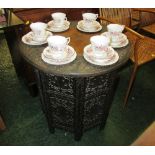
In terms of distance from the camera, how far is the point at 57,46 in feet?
3.46

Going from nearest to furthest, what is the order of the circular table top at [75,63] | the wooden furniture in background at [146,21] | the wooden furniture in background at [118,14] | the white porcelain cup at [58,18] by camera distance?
the circular table top at [75,63]
the white porcelain cup at [58,18]
the wooden furniture in background at [118,14]
the wooden furniture in background at [146,21]

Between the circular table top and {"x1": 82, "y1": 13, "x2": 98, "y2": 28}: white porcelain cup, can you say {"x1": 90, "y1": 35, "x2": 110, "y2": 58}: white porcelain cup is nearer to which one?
the circular table top

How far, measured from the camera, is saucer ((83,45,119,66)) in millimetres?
1086

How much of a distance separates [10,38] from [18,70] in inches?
16.1

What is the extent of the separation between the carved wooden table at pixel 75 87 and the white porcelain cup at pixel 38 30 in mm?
64

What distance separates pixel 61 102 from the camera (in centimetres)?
131

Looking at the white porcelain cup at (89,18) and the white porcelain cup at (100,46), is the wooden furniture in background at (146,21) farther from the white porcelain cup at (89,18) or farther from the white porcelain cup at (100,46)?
the white porcelain cup at (100,46)

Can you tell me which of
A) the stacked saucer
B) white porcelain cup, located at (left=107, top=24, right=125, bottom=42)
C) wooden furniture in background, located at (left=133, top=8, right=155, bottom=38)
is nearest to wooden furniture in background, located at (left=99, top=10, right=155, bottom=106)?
white porcelain cup, located at (left=107, top=24, right=125, bottom=42)

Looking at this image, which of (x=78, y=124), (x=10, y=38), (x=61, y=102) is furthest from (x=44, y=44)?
(x=10, y=38)

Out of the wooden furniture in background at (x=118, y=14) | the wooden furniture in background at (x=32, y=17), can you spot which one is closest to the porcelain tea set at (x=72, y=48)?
the wooden furniture in background at (x=32, y=17)

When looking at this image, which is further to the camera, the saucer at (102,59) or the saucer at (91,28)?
the saucer at (91,28)

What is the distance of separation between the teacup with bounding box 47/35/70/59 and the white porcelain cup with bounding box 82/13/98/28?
422mm

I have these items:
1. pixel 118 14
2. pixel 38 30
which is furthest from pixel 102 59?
pixel 118 14

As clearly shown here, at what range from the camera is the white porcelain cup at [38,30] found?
1208mm
